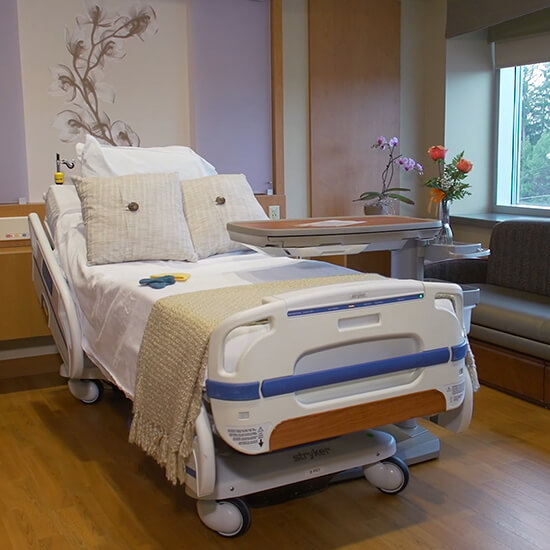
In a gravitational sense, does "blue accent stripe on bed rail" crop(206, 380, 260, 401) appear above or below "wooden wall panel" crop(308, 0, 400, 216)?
below

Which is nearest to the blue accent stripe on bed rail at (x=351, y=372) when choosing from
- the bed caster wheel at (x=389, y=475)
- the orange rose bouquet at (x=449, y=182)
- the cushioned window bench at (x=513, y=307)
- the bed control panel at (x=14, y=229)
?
the bed caster wheel at (x=389, y=475)

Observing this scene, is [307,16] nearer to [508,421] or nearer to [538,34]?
[538,34]

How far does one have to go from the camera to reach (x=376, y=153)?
4.84 meters

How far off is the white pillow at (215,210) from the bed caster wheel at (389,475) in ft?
3.99

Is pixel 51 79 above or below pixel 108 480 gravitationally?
above

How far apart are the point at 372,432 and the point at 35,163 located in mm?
2420

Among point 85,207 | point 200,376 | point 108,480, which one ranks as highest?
point 85,207

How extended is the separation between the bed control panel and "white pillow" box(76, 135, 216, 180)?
1.73ft

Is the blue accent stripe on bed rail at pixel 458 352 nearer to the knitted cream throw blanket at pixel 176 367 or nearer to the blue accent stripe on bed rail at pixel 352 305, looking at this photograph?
the blue accent stripe on bed rail at pixel 352 305

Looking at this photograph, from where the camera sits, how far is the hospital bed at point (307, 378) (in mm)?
1888

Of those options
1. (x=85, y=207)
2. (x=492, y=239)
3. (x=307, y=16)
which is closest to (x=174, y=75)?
(x=307, y=16)

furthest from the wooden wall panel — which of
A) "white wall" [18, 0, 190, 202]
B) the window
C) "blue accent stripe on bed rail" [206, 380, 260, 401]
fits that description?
"blue accent stripe on bed rail" [206, 380, 260, 401]

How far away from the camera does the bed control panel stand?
12.2ft

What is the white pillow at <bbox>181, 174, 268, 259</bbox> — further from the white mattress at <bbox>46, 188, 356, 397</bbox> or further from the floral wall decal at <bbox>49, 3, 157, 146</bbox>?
the floral wall decal at <bbox>49, 3, 157, 146</bbox>
